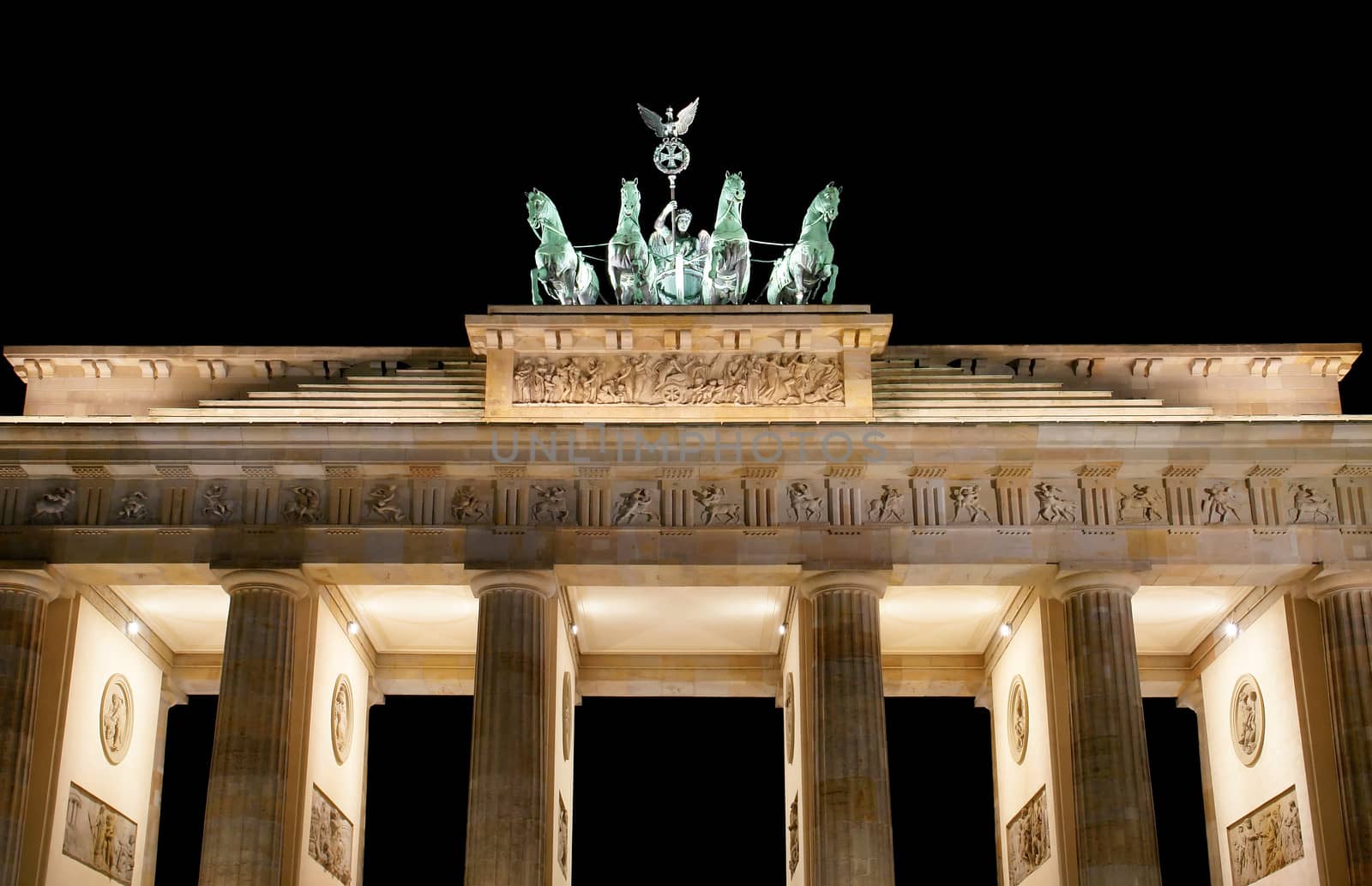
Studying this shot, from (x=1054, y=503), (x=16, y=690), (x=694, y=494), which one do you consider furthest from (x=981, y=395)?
(x=16, y=690)

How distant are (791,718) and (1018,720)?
4536 mm

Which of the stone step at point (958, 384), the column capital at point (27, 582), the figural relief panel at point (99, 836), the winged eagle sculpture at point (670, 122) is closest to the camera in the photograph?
the column capital at point (27, 582)

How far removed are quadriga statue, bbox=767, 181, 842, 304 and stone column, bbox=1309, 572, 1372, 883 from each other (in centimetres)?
1055

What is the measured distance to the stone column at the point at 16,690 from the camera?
2672 centimetres

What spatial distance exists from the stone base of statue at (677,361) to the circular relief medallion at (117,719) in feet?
29.9

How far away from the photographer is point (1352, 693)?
90.1ft

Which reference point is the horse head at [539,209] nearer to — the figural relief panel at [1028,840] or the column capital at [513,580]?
the column capital at [513,580]

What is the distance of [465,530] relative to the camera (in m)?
28.6

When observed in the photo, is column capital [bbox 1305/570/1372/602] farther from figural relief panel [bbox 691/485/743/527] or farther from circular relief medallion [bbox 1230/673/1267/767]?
figural relief panel [bbox 691/485/743/527]

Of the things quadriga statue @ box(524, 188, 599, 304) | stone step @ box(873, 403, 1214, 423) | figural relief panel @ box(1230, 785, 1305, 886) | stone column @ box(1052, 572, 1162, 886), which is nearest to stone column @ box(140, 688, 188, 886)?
quadriga statue @ box(524, 188, 599, 304)

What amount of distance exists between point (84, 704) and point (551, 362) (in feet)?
34.1

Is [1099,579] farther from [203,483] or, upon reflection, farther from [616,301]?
[203,483]

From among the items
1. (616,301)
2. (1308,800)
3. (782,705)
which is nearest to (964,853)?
(782,705)

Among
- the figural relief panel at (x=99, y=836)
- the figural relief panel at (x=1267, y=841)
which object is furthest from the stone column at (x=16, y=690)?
the figural relief panel at (x=1267, y=841)
